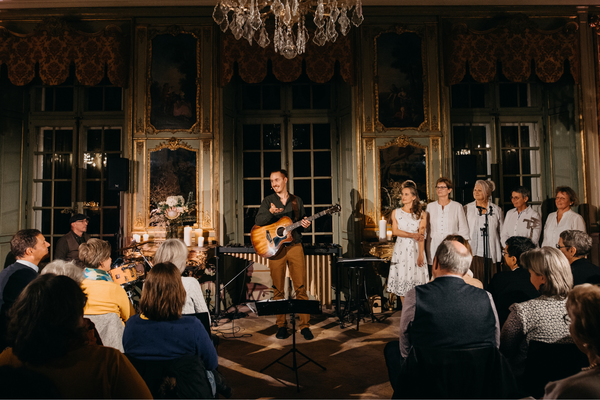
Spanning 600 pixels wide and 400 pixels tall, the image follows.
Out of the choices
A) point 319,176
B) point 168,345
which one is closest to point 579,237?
point 168,345

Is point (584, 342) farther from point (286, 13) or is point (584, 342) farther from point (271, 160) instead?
point (271, 160)

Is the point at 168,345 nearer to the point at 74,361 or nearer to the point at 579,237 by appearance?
the point at 74,361

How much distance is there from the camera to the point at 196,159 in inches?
250

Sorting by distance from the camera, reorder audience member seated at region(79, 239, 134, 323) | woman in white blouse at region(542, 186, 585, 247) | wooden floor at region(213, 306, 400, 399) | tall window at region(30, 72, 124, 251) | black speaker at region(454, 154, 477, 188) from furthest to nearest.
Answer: tall window at region(30, 72, 124, 251) → black speaker at region(454, 154, 477, 188) → woman in white blouse at region(542, 186, 585, 247) → wooden floor at region(213, 306, 400, 399) → audience member seated at region(79, 239, 134, 323)

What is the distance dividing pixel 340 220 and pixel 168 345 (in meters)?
4.95

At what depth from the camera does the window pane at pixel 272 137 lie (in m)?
6.98

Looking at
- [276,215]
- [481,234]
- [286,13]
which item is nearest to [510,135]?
[481,234]

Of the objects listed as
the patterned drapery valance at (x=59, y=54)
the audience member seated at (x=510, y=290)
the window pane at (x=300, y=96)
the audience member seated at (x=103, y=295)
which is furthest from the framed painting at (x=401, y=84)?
the audience member seated at (x=103, y=295)

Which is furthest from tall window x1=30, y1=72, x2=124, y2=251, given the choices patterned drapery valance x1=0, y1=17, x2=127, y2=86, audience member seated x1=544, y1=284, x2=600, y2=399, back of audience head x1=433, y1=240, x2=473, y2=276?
audience member seated x1=544, y1=284, x2=600, y2=399

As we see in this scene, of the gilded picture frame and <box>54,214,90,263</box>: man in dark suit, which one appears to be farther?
the gilded picture frame

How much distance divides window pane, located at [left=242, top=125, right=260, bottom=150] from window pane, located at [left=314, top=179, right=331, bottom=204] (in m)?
1.22

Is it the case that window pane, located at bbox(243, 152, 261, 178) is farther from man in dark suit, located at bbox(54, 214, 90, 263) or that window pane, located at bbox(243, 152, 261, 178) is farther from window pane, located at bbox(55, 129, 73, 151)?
window pane, located at bbox(55, 129, 73, 151)

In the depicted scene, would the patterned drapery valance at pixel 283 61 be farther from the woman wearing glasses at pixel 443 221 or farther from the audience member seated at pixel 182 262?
the audience member seated at pixel 182 262

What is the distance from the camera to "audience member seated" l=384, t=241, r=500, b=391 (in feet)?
6.46
